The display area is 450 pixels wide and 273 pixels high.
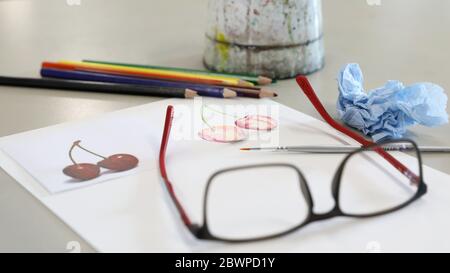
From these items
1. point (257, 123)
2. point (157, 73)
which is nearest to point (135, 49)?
point (157, 73)

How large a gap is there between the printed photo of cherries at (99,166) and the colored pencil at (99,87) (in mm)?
143

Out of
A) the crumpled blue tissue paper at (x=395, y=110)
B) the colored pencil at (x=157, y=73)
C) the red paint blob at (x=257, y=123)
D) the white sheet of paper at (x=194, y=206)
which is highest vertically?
the colored pencil at (x=157, y=73)

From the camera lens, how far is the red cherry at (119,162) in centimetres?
46

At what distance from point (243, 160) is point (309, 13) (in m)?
0.25

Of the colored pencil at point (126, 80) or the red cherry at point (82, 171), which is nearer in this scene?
the red cherry at point (82, 171)

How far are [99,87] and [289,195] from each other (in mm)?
286

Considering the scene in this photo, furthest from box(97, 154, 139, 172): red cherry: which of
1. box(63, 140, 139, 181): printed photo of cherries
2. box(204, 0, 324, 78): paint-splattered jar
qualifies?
box(204, 0, 324, 78): paint-splattered jar

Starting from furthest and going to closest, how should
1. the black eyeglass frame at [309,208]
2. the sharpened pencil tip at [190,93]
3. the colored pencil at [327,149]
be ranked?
the sharpened pencil tip at [190,93] < the colored pencil at [327,149] < the black eyeglass frame at [309,208]

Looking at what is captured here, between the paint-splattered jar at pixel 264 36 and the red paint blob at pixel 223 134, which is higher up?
the paint-splattered jar at pixel 264 36

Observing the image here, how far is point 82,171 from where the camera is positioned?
454 millimetres

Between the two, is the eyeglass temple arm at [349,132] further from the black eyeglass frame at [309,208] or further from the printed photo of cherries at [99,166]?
the printed photo of cherries at [99,166]

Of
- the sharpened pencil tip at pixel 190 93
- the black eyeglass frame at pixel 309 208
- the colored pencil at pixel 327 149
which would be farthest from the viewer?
the sharpened pencil tip at pixel 190 93

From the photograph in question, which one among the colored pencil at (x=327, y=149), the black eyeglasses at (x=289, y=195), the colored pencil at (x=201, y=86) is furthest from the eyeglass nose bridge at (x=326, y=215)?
the colored pencil at (x=201, y=86)
